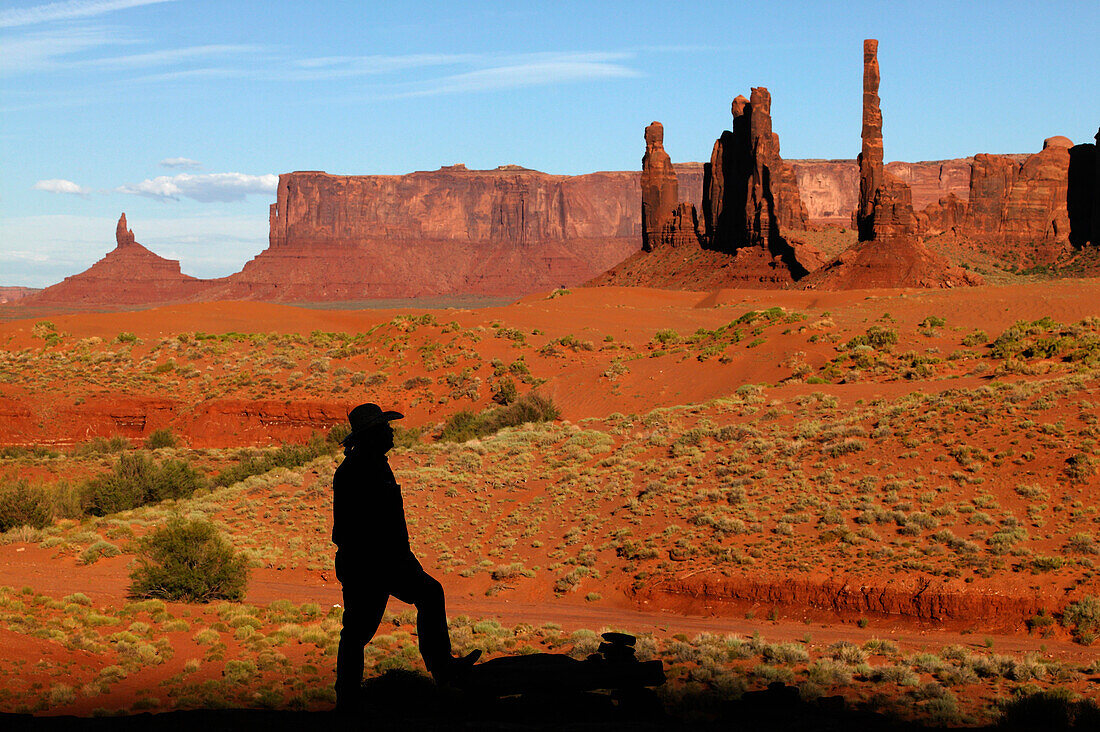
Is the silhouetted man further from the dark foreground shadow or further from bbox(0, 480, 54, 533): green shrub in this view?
bbox(0, 480, 54, 533): green shrub

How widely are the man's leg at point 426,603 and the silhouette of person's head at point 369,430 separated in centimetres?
82

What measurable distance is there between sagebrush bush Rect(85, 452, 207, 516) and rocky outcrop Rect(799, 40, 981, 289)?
1922 inches

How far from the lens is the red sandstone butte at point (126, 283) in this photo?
185 metres

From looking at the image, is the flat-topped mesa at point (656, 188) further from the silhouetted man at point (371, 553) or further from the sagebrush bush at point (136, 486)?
the silhouetted man at point (371, 553)

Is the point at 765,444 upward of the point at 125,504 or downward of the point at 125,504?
upward

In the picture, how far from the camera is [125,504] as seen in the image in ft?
76.4

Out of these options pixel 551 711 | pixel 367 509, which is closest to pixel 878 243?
pixel 551 711

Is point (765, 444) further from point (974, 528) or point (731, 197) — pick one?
point (731, 197)

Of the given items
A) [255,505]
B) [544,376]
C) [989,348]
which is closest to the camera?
[255,505]

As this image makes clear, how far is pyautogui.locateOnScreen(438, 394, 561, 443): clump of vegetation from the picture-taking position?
2998 centimetres

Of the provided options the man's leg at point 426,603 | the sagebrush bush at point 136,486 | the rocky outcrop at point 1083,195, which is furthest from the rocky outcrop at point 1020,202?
the man's leg at point 426,603

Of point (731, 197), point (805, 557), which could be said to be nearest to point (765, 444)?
point (805, 557)

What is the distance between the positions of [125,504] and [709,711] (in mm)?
18530

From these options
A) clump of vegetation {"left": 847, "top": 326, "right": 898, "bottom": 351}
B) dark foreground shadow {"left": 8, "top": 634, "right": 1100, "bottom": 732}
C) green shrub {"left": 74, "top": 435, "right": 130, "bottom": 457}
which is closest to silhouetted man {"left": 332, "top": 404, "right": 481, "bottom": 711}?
dark foreground shadow {"left": 8, "top": 634, "right": 1100, "bottom": 732}
